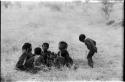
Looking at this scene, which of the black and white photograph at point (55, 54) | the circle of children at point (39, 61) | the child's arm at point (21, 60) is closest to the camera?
the black and white photograph at point (55, 54)

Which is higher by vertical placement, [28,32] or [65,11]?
[65,11]

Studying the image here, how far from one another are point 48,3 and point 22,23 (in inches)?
487

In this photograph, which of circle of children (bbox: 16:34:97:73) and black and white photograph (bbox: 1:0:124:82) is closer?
black and white photograph (bbox: 1:0:124:82)

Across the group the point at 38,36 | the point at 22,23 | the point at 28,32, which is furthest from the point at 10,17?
the point at 38,36

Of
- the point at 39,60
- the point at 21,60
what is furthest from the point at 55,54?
the point at 21,60

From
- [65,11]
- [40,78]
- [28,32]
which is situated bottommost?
[40,78]

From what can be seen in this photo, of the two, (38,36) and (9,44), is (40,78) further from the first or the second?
(38,36)

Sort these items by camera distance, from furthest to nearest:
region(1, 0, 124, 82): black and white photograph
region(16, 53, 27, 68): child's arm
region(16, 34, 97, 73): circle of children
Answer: region(16, 53, 27, 68): child's arm < region(16, 34, 97, 73): circle of children < region(1, 0, 124, 82): black and white photograph

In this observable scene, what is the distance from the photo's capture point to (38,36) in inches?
569

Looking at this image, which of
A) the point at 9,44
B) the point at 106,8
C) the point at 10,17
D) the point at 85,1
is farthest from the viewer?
the point at 85,1

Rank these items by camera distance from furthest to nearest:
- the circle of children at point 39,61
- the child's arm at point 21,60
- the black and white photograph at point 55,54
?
1. the child's arm at point 21,60
2. the circle of children at point 39,61
3. the black and white photograph at point 55,54

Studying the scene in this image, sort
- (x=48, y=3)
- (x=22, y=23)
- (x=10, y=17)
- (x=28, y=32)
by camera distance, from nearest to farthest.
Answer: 1. (x=28, y=32)
2. (x=22, y=23)
3. (x=10, y=17)
4. (x=48, y=3)

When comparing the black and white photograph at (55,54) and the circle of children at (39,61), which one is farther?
the circle of children at (39,61)

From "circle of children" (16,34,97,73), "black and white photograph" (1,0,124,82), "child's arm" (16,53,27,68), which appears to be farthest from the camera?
"child's arm" (16,53,27,68)
